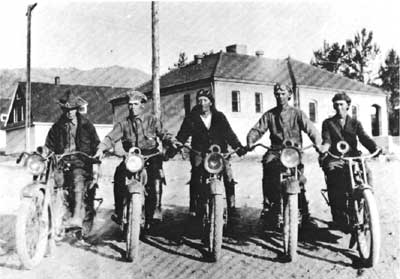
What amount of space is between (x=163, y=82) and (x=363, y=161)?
2683 cm

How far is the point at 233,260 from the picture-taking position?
194 inches

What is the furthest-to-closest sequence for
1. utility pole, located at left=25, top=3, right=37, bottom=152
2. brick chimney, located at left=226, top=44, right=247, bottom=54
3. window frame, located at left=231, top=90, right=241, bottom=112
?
brick chimney, located at left=226, top=44, right=247, bottom=54 < window frame, located at left=231, top=90, right=241, bottom=112 < utility pole, located at left=25, top=3, right=37, bottom=152

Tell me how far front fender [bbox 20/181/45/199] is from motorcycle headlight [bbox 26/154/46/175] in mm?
134

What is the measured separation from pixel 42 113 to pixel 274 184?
35.5 m

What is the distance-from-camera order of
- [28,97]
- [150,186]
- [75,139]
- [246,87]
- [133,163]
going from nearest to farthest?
[133,163], [150,186], [75,139], [28,97], [246,87]

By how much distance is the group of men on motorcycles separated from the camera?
17.7 ft

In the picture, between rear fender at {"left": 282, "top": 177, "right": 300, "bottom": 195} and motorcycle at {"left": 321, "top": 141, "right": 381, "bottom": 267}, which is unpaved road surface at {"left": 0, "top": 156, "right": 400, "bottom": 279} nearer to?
motorcycle at {"left": 321, "top": 141, "right": 381, "bottom": 267}

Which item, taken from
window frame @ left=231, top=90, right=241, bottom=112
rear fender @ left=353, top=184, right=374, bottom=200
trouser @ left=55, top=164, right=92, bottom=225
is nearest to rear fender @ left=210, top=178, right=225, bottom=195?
rear fender @ left=353, top=184, right=374, bottom=200

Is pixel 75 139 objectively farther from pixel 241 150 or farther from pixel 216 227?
pixel 216 227

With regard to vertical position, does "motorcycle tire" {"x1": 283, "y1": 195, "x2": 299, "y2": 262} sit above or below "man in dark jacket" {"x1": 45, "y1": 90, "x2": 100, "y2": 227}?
below

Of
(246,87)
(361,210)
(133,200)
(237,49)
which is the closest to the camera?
(361,210)

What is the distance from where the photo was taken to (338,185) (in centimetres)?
530

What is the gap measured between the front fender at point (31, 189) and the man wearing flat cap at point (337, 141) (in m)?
3.15

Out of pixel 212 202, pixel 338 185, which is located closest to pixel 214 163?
pixel 212 202
